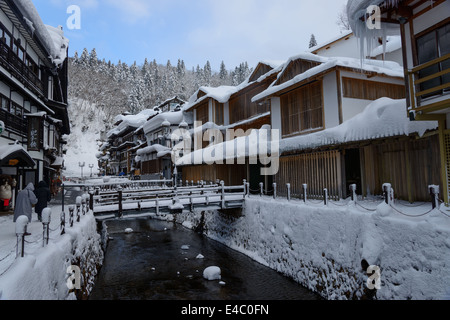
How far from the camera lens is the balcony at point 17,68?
46.5 feet

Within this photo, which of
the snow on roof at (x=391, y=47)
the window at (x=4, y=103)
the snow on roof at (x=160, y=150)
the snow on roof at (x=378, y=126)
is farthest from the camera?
the snow on roof at (x=160, y=150)

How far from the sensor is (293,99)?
716 inches

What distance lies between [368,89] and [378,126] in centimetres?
617

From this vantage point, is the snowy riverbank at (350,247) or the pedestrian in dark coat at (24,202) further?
the pedestrian in dark coat at (24,202)

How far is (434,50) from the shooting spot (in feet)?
32.1

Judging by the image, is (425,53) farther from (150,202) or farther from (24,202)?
(24,202)

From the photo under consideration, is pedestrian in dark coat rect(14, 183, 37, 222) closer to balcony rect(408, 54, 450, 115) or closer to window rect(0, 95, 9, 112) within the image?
window rect(0, 95, 9, 112)

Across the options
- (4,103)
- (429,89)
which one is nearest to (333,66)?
(429,89)

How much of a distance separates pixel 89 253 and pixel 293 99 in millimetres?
14790

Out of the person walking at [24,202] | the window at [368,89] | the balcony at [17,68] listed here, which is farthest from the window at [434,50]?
the balcony at [17,68]

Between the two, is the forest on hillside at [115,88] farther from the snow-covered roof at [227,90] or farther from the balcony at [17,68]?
the balcony at [17,68]

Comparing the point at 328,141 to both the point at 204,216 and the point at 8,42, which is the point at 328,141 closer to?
the point at 204,216

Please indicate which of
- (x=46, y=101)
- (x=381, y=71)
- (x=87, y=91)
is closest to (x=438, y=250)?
(x=381, y=71)

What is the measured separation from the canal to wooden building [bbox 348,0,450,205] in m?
8.05
